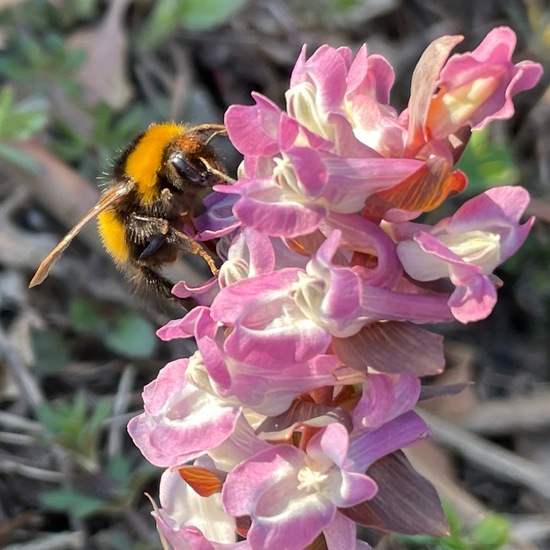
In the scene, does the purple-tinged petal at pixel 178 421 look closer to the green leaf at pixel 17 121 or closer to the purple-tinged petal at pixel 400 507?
the purple-tinged petal at pixel 400 507

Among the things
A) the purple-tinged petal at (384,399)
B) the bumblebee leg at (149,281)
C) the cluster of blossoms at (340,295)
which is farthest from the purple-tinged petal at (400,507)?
the bumblebee leg at (149,281)

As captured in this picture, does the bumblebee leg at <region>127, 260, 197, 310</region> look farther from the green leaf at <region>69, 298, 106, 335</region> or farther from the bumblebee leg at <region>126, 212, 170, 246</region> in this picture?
the green leaf at <region>69, 298, 106, 335</region>

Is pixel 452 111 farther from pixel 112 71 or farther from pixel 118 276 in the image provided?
pixel 112 71

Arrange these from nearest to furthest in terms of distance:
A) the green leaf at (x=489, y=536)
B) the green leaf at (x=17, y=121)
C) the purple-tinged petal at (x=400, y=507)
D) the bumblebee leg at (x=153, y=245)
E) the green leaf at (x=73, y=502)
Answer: the purple-tinged petal at (x=400, y=507)
the bumblebee leg at (x=153, y=245)
the green leaf at (x=489, y=536)
the green leaf at (x=73, y=502)
the green leaf at (x=17, y=121)

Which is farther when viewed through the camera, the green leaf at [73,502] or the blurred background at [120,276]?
the blurred background at [120,276]

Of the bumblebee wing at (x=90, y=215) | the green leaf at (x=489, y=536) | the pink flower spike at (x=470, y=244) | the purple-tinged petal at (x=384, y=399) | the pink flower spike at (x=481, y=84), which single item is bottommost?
the green leaf at (x=489, y=536)

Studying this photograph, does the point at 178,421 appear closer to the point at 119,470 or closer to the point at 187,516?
the point at 187,516

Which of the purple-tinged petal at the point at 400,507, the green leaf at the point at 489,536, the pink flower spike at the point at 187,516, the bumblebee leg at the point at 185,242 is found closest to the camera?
the purple-tinged petal at the point at 400,507

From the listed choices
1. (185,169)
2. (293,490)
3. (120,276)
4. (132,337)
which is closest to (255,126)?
(185,169)
